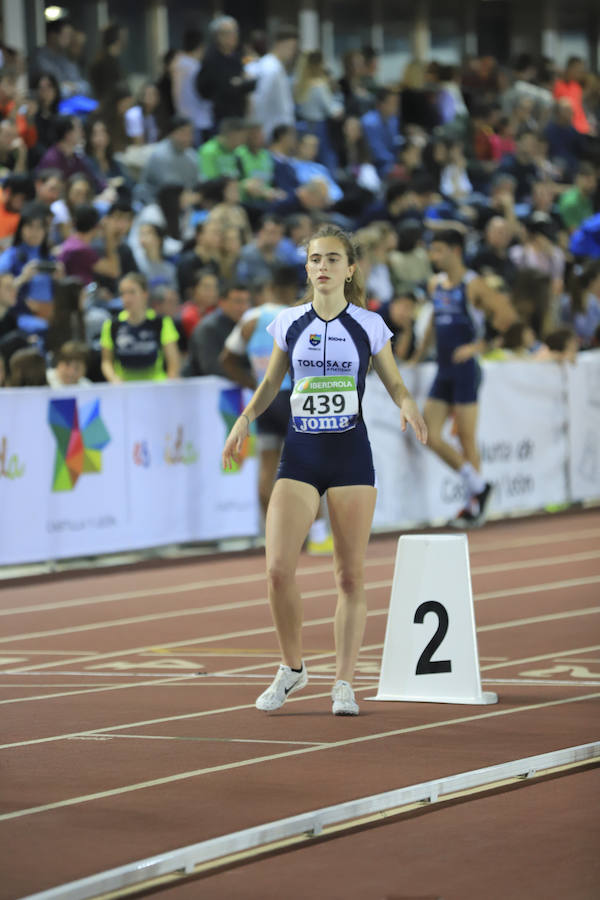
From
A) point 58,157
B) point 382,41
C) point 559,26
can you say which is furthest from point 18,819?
point 559,26

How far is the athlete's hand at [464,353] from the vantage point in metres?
16.6

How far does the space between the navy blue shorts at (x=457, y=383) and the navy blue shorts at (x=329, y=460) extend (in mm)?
8313

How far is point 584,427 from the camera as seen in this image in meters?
19.5

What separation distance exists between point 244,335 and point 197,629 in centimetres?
401

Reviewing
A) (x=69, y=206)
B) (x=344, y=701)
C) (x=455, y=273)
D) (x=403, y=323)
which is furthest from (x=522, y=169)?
(x=344, y=701)

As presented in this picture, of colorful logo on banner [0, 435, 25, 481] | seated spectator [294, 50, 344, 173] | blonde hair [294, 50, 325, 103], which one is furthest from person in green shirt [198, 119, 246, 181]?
colorful logo on banner [0, 435, 25, 481]

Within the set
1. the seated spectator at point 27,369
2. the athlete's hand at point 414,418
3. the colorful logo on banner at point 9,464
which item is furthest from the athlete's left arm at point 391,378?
the seated spectator at point 27,369

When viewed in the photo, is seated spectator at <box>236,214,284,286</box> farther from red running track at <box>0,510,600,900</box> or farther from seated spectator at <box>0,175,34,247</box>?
red running track at <box>0,510,600,900</box>

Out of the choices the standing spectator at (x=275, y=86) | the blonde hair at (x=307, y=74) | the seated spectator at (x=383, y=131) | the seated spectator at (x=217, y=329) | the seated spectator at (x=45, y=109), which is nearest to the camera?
the seated spectator at (x=217, y=329)

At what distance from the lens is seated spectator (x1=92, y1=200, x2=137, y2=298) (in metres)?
17.5

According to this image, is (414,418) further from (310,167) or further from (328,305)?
(310,167)

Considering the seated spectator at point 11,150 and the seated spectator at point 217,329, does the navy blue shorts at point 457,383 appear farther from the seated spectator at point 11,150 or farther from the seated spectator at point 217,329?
the seated spectator at point 11,150

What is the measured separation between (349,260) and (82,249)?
9.09m

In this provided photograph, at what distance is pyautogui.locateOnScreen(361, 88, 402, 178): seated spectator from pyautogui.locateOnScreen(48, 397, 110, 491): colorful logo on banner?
11.3m
